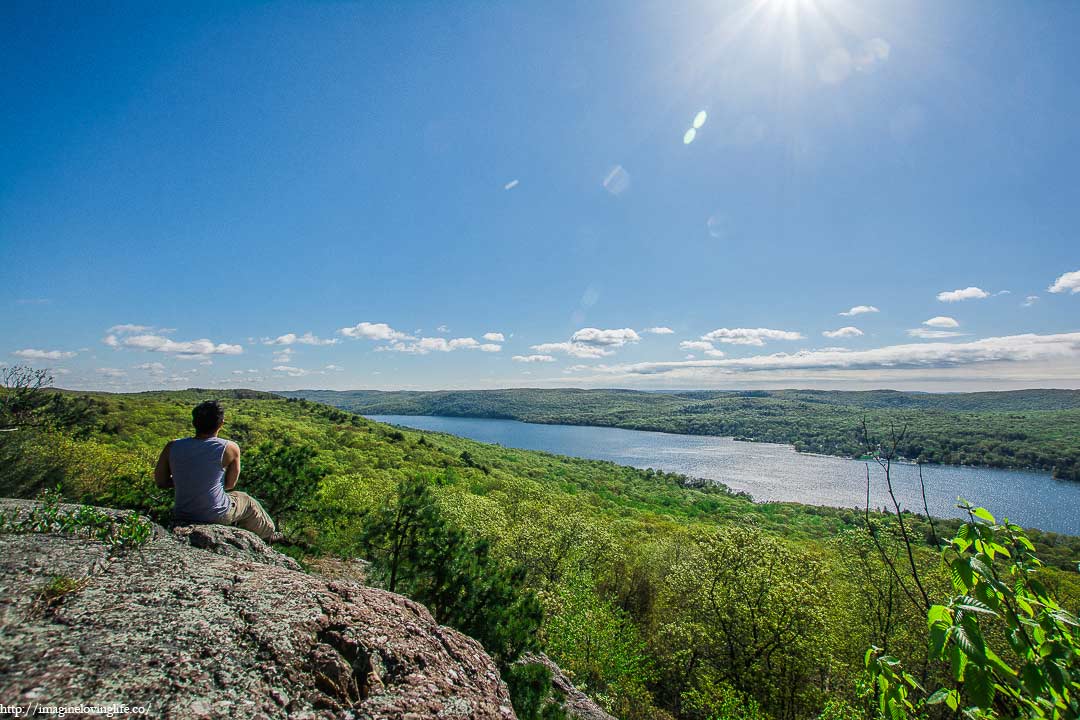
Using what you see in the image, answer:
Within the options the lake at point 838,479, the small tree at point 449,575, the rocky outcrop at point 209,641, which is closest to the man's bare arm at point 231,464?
the rocky outcrop at point 209,641

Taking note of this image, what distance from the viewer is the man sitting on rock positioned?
17.8 feet

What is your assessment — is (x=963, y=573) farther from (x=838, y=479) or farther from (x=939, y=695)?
(x=838, y=479)

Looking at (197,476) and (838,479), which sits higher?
(197,476)

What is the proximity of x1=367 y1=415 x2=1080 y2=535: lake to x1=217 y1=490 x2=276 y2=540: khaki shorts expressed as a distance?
88.5 metres

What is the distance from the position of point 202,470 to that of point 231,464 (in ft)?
1.04

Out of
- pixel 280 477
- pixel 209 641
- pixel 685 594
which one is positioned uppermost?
pixel 209 641

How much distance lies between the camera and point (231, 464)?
19.0 feet

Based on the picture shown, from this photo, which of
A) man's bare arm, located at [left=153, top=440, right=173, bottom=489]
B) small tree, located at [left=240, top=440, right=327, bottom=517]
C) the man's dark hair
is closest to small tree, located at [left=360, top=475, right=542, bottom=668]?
small tree, located at [left=240, top=440, right=327, bottom=517]

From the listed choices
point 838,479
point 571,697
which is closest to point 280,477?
point 571,697

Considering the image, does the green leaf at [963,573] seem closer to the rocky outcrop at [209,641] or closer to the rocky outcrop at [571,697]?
the rocky outcrop at [209,641]

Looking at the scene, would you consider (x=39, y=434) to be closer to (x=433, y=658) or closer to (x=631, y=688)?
(x=433, y=658)

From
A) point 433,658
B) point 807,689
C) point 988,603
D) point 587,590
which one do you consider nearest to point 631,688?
point 587,590

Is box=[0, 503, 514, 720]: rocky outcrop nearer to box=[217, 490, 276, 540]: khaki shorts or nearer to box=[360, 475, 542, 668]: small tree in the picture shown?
box=[217, 490, 276, 540]: khaki shorts

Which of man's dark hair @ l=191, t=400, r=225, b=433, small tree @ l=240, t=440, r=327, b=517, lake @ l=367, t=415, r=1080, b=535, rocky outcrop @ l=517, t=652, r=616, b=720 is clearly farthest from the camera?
lake @ l=367, t=415, r=1080, b=535
